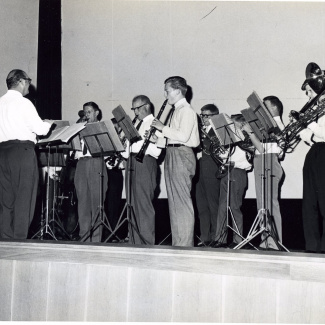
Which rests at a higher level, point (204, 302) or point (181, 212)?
point (181, 212)

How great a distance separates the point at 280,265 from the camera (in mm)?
3039

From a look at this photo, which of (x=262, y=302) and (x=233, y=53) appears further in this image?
(x=233, y=53)

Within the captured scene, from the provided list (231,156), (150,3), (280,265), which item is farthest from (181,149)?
(150,3)

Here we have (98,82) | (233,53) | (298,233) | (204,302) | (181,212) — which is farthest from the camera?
(98,82)

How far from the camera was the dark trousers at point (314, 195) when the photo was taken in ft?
→ 16.6

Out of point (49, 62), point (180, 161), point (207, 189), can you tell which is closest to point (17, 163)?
point (180, 161)

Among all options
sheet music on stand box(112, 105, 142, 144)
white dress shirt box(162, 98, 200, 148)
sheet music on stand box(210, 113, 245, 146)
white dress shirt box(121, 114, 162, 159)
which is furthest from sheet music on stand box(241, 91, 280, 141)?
white dress shirt box(121, 114, 162, 159)

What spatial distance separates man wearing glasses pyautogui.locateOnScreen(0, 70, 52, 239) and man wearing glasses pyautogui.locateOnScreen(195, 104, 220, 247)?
231 centimetres

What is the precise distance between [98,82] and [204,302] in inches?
212

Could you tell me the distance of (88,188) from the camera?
621 cm

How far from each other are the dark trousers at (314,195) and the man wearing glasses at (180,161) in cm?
114

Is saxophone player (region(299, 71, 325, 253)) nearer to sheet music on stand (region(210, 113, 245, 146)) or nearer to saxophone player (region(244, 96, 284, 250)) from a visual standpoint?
saxophone player (region(244, 96, 284, 250))

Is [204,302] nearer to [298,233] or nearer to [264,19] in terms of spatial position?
[298,233]

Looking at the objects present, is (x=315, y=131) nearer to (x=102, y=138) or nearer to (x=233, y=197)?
(x=233, y=197)
